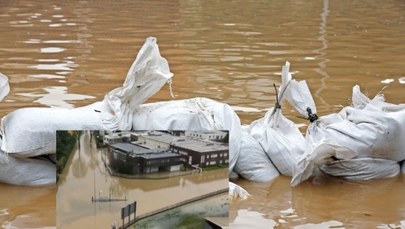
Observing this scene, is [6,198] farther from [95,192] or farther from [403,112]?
[403,112]

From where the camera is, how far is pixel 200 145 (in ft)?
10.8

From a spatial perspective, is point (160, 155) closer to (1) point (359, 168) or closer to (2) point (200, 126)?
(2) point (200, 126)

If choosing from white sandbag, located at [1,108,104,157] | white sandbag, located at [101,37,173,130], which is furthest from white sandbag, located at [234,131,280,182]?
white sandbag, located at [1,108,104,157]

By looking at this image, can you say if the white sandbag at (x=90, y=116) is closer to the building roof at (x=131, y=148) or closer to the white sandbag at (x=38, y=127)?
the white sandbag at (x=38, y=127)

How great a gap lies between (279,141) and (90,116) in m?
1.06

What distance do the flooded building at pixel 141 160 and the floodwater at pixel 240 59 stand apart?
0.75m

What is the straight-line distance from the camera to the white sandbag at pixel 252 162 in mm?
4418

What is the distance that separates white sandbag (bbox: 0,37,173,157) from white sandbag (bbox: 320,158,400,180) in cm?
107

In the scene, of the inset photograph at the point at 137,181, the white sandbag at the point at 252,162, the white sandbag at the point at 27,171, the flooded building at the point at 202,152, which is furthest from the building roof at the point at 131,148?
the white sandbag at the point at 252,162

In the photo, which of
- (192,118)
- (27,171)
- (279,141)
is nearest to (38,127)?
(27,171)

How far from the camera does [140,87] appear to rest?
4348 mm

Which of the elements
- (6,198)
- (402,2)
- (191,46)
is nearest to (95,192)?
(6,198)

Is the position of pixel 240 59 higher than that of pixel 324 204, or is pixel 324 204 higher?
pixel 240 59

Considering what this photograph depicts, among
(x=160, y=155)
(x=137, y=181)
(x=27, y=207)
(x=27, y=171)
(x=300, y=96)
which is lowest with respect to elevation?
(x=27, y=207)
